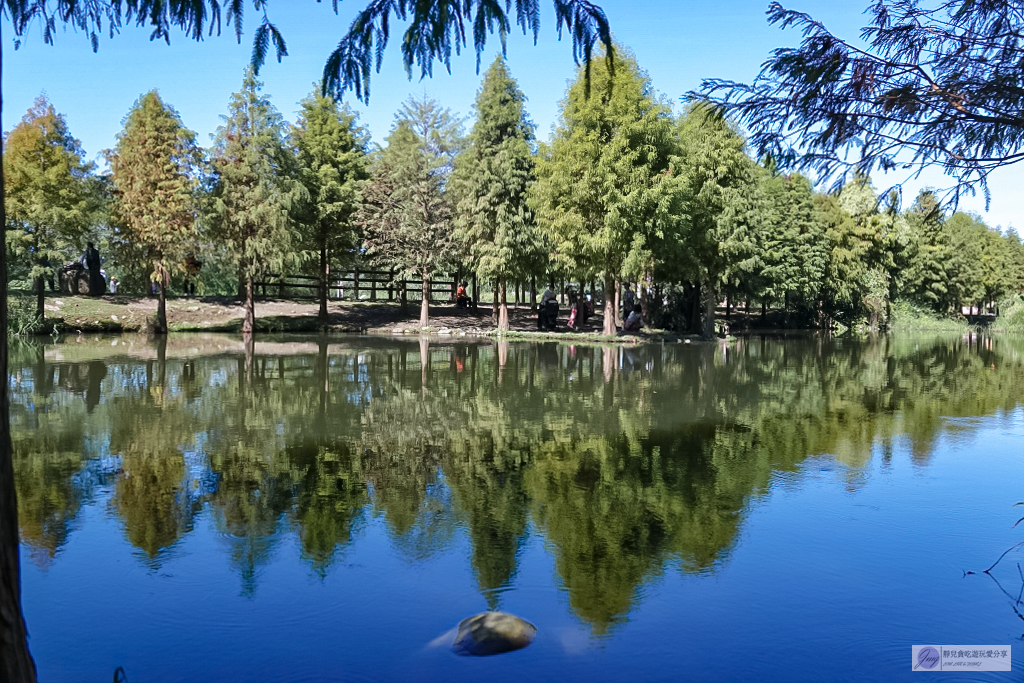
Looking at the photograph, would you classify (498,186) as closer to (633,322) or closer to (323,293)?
(633,322)

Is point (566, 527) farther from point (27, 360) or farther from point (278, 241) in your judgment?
point (278, 241)

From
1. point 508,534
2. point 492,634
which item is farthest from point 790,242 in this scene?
point 492,634

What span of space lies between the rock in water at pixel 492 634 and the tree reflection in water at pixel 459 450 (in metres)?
0.49

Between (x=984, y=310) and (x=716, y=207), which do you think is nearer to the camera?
(x=716, y=207)

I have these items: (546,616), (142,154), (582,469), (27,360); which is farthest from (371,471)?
(142,154)

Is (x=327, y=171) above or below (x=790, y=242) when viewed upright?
above

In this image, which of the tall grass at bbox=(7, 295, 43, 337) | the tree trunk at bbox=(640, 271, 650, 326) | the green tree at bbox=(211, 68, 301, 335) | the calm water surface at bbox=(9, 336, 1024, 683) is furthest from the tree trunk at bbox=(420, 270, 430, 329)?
the calm water surface at bbox=(9, 336, 1024, 683)

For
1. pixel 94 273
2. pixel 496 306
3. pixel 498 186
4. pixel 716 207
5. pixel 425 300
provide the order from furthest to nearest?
pixel 496 306, pixel 425 300, pixel 94 273, pixel 716 207, pixel 498 186

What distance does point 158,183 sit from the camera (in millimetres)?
33531

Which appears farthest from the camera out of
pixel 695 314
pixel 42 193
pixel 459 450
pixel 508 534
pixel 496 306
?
pixel 496 306

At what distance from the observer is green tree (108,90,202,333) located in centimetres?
3316

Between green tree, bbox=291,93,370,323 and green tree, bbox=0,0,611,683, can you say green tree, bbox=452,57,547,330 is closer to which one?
green tree, bbox=291,93,370,323

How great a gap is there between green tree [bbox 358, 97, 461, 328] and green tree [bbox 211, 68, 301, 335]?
5171 mm

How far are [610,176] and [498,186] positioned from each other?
578 centimetres
